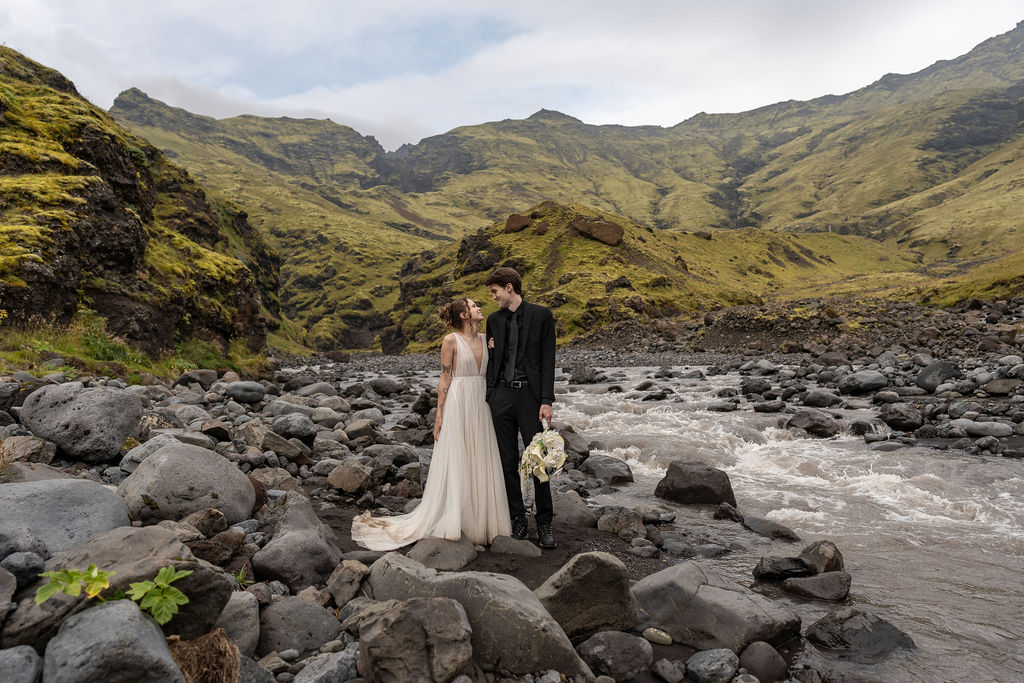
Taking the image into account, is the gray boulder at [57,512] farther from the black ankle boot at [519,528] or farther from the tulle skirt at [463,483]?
the black ankle boot at [519,528]

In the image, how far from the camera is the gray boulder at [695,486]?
10750 mm

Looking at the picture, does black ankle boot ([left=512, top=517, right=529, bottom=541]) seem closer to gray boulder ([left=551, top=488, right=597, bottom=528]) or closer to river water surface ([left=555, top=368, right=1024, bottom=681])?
gray boulder ([left=551, top=488, right=597, bottom=528])

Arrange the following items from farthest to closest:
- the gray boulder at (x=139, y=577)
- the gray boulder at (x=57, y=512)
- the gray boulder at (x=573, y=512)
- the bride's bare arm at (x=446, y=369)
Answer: the gray boulder at (x=573, y=512) < the bride's bare arm at (x=446, y=369) < the gray boulder at (x=57, y=512) < the gray boulder at (x=139, y=577)

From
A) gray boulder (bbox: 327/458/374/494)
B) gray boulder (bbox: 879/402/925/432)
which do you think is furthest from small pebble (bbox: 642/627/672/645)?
gray boulder (bbox: 879/402/925/432)

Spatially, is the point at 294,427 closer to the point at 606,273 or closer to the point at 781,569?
the point at 781,569

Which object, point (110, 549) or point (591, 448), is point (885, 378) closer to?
point (591, 448)

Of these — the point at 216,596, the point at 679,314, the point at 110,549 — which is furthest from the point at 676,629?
the point at 679,314

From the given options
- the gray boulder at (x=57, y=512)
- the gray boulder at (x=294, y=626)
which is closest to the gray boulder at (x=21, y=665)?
the gray boulder at (x=57, y=512)

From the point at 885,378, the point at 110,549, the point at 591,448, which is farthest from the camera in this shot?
the point at 885,378

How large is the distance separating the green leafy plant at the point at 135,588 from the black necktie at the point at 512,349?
4614 mm

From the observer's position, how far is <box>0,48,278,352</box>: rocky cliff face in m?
17.9

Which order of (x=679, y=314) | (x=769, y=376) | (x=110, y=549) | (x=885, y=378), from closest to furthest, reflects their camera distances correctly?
(x=110, y=549) < (x=885, y=378) < (x=769, y=376) < (x=679, y=314)

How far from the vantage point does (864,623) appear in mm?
5754

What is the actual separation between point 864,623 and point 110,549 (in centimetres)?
749
